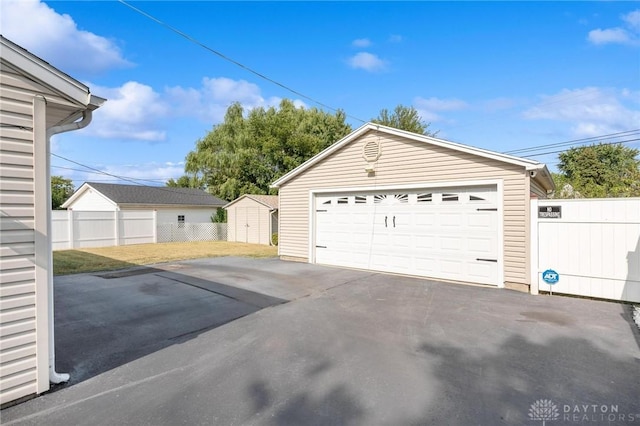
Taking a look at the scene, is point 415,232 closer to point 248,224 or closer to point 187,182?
point 248,224

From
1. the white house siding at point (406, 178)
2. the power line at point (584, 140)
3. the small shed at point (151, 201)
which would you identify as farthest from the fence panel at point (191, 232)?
the power line at point (584, 140)

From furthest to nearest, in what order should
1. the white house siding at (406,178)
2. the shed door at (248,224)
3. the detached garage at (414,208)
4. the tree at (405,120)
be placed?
Answer: the tree at (405,120), the shed door at (248,224), the detached garage at (414,208), the white house siding at (406,178)

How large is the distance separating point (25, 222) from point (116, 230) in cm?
1746

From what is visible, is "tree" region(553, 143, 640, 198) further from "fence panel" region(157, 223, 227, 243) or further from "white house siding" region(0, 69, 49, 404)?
"white house siding" region(0, 69, 49, 404)

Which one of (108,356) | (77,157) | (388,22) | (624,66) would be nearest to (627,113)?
(624,66)

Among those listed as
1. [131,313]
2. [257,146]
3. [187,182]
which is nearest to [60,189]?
[187,182]

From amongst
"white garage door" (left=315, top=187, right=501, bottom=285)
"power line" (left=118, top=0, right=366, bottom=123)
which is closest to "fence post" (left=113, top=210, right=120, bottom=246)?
"white garage door" (left=315, top=187, right=501, bottom=285)

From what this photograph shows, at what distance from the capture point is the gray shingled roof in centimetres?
2059

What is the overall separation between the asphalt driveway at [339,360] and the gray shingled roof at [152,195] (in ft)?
51.6

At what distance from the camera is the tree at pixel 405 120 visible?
27.0m

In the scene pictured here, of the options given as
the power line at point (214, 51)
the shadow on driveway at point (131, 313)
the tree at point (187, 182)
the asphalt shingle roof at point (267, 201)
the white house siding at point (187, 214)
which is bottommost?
the shadow on driveway at point (131, 313)

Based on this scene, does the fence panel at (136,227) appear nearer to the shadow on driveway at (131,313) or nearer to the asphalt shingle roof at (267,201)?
the asphalt shingle roof at (267,201)

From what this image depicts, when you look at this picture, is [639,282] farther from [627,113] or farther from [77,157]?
[77,157]

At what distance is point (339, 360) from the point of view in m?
3.72
